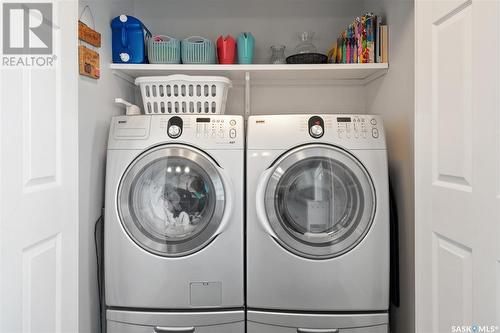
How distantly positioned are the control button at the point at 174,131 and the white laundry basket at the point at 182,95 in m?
0.24

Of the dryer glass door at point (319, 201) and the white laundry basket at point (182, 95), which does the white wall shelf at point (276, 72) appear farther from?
the dryer glass door at point (319, 201)

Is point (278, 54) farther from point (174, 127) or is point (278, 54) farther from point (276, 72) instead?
point (174, 127)

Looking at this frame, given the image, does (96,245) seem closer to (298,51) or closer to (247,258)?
(247,258)

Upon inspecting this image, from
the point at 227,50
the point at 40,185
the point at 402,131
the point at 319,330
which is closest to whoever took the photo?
the point at 40,185

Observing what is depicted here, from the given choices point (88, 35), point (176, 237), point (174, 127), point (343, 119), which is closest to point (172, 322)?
point (176, 237)

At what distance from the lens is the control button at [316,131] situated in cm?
162

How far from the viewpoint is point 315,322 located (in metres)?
1.58

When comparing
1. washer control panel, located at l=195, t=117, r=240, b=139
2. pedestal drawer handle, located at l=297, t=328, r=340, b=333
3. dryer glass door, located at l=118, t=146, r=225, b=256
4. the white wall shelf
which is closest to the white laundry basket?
the white wall shelf

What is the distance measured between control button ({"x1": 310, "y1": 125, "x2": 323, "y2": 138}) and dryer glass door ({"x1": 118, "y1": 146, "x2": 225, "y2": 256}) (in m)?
0.49

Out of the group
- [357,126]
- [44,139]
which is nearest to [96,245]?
[44,139]

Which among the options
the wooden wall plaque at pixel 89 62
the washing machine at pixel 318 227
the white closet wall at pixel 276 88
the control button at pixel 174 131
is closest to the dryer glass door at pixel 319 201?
the washing machine at pixel 318 227

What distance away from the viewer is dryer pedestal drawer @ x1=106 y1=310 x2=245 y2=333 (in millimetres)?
1591

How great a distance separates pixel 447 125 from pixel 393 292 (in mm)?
995

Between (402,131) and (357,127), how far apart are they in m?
0.26
